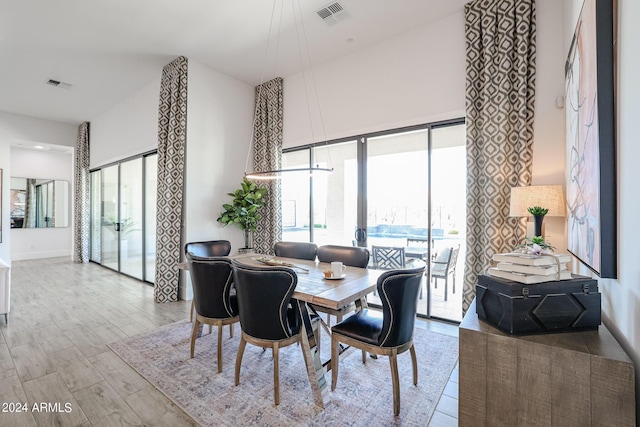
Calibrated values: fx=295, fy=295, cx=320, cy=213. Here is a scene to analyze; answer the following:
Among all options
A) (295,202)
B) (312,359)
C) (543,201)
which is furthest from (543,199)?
(295,202)

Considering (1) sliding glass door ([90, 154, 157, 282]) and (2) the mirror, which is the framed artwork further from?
(2) the mirror

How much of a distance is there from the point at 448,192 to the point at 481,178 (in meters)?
0.46

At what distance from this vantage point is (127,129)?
5844 mm

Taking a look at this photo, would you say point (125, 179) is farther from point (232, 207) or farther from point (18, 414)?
point (18, 414)

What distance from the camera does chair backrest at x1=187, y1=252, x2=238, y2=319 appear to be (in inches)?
94.3

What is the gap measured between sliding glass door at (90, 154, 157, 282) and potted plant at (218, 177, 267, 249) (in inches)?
59.0

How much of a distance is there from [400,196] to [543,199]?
5.45ft

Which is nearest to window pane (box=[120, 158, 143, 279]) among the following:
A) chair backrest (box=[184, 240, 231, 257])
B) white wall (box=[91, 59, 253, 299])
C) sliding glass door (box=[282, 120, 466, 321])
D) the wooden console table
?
white wall (box=[91, 59, 253, 299])

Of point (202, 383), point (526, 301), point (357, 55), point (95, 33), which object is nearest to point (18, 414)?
point (202, 383)

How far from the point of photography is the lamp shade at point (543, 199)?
96.3 inches

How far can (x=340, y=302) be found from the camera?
76.4 inches

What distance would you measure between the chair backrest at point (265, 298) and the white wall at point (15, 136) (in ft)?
24.6

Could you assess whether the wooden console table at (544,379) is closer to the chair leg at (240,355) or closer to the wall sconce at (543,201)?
the wall sconce at (543,201)

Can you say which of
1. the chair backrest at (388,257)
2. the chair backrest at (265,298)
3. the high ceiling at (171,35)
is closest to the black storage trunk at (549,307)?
the chair backrest at (265,298)
